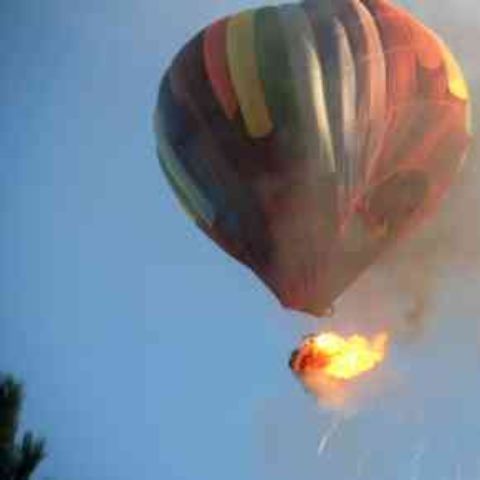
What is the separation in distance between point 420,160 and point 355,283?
75.0 inches

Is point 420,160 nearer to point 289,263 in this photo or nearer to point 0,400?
point 289,263

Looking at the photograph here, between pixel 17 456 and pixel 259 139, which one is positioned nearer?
pixel 17 456

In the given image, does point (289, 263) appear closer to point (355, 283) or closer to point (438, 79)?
point (355, 283)

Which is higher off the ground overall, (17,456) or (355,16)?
(355,16)

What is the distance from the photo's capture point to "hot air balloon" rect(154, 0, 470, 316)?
975 inches

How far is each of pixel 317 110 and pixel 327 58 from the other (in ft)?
2.60

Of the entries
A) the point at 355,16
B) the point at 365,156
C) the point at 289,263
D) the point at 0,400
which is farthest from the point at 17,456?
the point at 355,16

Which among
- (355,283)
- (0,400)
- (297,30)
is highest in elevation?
(297,30)

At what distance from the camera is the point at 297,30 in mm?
25547

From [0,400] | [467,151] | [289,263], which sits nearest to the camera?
[0,400]

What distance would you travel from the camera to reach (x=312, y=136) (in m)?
24.9

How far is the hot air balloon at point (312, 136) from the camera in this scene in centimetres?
2477

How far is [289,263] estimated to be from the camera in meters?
24.7

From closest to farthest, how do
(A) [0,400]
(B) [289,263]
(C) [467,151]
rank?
(A) [0,400] < (B) [289,263] < (C) [467,151]
